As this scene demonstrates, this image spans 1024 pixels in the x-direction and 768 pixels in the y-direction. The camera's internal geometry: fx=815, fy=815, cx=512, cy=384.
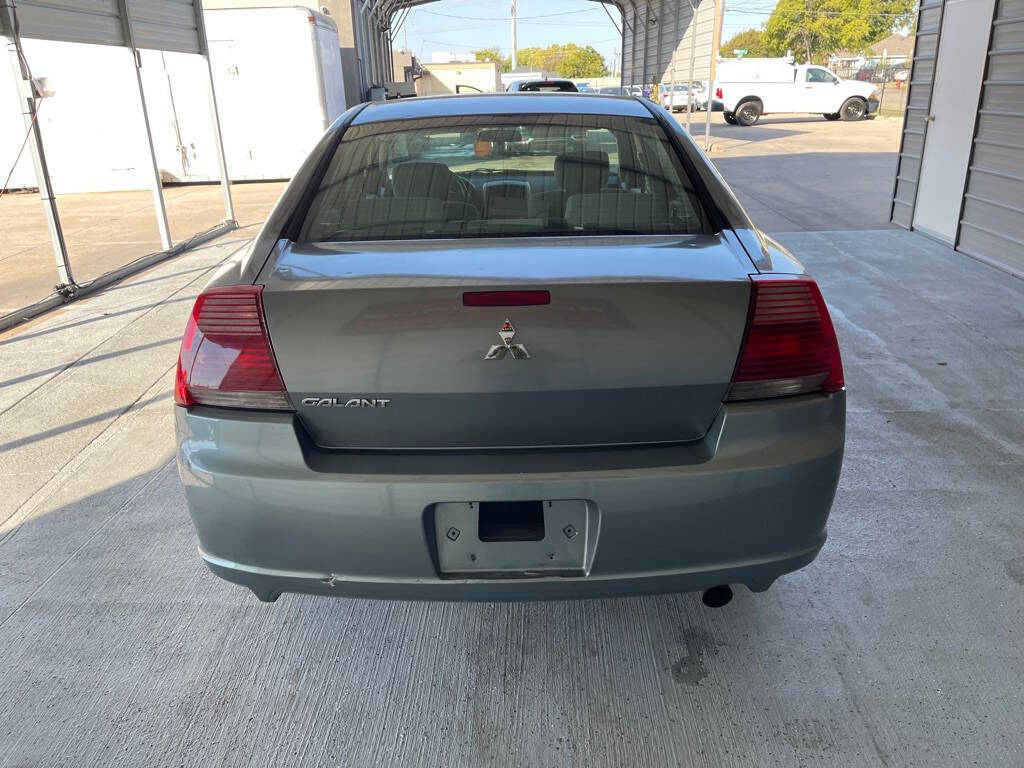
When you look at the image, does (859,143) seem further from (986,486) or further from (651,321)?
(651,321)

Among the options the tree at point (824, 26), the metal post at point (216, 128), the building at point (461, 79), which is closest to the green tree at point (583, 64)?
the tree at point (824, 26)

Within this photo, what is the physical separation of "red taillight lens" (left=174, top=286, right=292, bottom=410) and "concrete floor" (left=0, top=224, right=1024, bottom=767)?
0.93m

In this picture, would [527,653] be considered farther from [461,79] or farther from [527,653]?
[461,79]

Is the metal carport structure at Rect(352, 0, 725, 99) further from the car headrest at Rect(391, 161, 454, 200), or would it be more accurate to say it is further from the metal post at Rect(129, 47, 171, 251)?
the car headrest at Rect(391, 161, 454, 200)

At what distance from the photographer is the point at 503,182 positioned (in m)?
2.89

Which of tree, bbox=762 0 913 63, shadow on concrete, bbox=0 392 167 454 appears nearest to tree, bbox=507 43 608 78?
tree, bbox=762 0 913 63

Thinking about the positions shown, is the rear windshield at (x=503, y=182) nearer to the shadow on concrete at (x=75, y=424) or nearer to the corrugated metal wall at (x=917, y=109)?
the shadow on concrete at (x=75, y=424)

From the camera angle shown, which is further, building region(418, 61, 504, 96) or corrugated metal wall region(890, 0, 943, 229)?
building region(418, 61, 504, 96)

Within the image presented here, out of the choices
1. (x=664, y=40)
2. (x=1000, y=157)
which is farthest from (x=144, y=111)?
(x=664, y=40)

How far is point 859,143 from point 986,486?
19.6m

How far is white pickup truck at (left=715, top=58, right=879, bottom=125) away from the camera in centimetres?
2986

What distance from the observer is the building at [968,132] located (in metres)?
7.23

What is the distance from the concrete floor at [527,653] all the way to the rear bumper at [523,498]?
0.44 m

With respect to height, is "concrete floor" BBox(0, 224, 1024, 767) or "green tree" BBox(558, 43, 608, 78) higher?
"green tree" BBox(558, 43, 608, 78)
